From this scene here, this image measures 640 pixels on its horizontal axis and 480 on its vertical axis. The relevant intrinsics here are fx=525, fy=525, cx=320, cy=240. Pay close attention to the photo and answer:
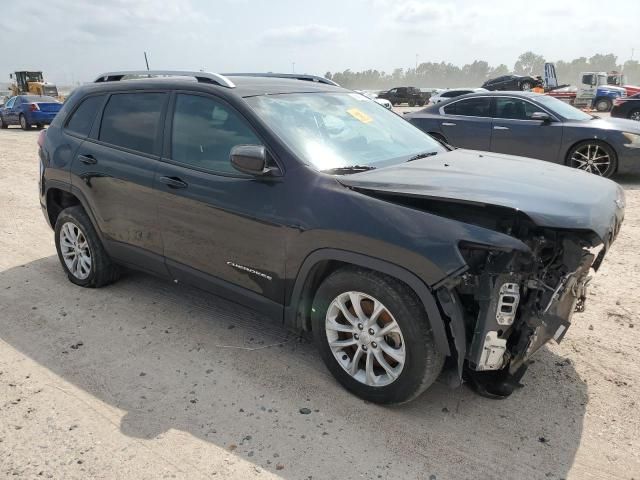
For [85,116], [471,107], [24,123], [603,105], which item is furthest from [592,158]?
[24,123]

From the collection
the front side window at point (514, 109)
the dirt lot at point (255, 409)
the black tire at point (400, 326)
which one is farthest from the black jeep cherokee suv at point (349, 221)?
the front side window at point (514, 109)

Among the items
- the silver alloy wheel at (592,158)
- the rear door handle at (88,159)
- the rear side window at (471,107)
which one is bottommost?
the silver alloy wheel at (592,158)

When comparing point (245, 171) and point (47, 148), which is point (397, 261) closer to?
point (245, 171)

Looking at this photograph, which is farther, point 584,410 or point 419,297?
point 584,410

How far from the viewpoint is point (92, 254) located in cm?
458

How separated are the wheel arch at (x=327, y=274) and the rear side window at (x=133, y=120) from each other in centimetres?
166

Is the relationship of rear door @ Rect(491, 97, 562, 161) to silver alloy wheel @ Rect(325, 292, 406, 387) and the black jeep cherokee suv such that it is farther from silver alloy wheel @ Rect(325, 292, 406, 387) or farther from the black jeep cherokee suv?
silver alloy wheel @ Rect(325, 292, 406, 387)

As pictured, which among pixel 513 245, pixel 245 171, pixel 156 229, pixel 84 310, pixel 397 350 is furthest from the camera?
pixel 84 310

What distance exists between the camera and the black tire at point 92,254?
455cm

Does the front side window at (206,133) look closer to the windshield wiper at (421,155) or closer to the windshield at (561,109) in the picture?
the windshield wiper at (421,155)

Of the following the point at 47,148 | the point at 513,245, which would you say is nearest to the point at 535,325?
the point at 513,245

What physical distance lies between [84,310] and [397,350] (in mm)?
2789

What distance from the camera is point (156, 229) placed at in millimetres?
3908

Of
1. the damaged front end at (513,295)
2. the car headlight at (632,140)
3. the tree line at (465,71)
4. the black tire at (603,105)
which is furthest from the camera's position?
the tree line at (465,71)
